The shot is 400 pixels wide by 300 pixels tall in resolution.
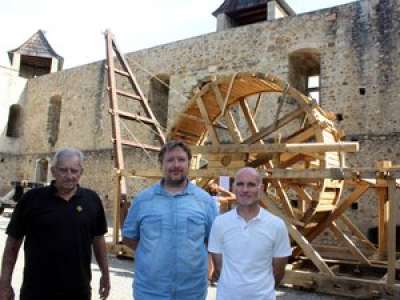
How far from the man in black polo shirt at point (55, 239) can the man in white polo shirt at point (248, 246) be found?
2.50 feet

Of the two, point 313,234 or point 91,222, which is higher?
point 91,222

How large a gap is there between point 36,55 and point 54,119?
5.64m

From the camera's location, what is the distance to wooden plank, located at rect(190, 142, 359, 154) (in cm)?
502

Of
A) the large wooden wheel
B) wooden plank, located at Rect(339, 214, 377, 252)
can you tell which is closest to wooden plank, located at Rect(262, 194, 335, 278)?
the large wooden wheel

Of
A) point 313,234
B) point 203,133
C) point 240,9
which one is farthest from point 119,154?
point 240,9

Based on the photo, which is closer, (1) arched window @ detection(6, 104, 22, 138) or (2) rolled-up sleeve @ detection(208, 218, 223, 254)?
(2) rolled-up sleeve @ detection(208, 218, 223, 254)

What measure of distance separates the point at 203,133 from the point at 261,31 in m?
4.96

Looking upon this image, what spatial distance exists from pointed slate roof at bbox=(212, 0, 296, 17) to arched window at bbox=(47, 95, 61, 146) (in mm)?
7794

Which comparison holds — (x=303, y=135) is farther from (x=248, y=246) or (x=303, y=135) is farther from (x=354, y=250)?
(x=248, y=246)

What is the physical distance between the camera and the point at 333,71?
33.2ft

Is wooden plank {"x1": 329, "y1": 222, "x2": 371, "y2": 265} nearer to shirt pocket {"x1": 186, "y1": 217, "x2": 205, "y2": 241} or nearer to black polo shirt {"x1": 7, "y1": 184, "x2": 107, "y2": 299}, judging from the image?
shirt pocket {"x1": 186, "y1": 217, "x2": 205, "y2": 241}

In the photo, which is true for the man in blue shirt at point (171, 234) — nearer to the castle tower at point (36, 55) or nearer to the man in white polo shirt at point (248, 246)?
the man in white polo shirt at point (248, 246)

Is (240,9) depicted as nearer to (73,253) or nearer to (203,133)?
(203,133)

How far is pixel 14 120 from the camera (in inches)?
766
